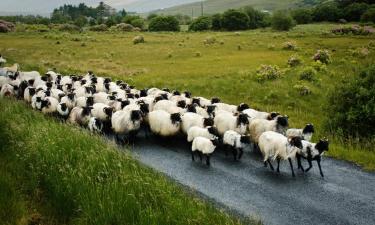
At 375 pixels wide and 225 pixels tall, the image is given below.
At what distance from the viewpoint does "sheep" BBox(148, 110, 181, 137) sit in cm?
1681

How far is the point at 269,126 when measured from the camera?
53.5 ft

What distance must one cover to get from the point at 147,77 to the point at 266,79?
8844 mm

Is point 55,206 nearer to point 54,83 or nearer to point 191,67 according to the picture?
point 54,83

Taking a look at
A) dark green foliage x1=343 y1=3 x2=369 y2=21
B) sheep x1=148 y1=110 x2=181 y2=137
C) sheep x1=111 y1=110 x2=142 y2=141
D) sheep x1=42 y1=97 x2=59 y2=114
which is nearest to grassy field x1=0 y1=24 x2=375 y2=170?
sheep x1=148 y1=110 x2=181 y2=137

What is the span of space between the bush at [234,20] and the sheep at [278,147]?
261ft

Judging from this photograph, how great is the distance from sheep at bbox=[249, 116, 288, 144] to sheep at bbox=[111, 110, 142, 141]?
4.32 metres

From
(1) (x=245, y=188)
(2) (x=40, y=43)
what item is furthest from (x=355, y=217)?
(2) (x=40, y=43)

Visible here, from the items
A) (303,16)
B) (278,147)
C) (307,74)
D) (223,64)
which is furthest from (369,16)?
(278,147)

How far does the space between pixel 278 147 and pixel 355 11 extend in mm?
89230

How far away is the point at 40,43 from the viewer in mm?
58844

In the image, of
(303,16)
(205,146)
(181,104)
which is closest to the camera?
(205,146)

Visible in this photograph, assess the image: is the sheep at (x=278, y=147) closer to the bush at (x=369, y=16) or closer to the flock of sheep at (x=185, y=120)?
the flock of sheep at (x=185, y=120)

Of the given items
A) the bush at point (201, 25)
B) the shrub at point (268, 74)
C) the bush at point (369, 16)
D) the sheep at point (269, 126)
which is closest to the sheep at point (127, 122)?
the sheep at point (269, 126)

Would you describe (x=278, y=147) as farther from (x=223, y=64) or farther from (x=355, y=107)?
(x=223, y=64)
